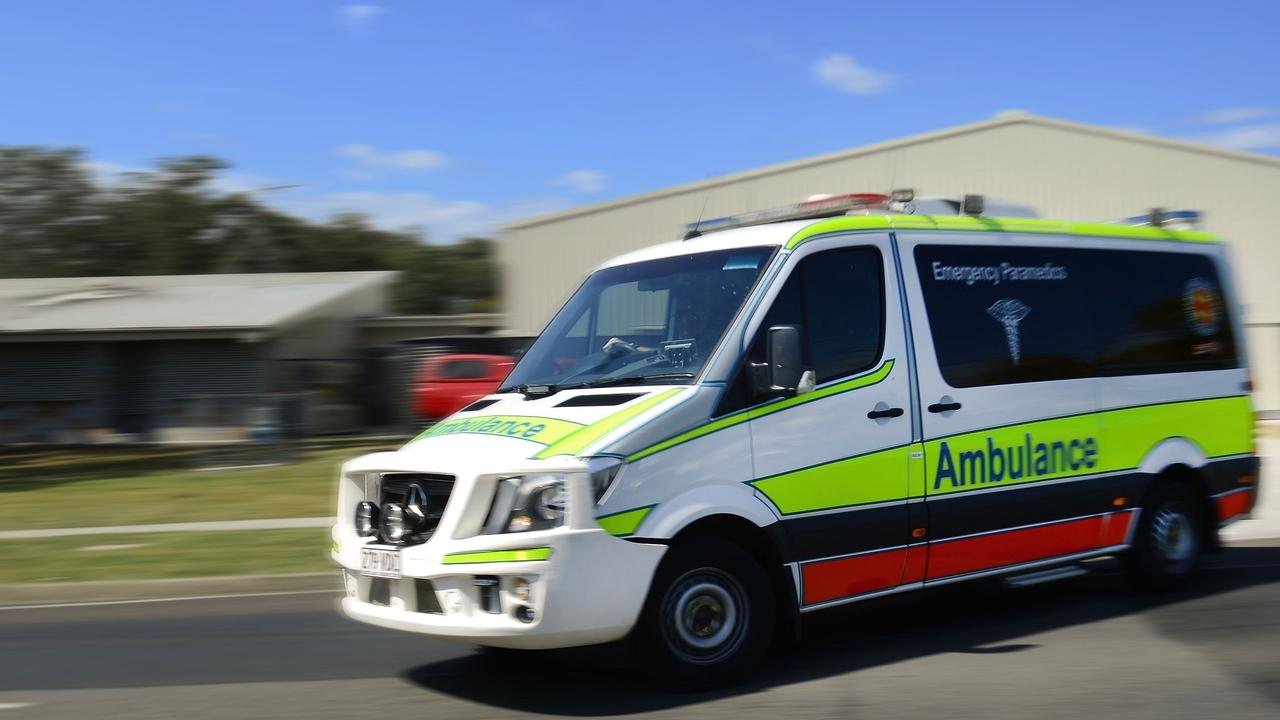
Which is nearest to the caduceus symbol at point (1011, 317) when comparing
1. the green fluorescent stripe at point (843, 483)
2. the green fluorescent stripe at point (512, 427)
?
the green fluorescent stripe at point (843, 483)

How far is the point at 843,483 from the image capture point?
6176 millimetres

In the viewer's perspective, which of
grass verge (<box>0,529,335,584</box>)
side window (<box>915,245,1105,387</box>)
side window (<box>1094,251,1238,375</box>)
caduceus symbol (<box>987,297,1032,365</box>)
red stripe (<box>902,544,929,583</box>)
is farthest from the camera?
grass verge (<box>0,529,335,584</box>)

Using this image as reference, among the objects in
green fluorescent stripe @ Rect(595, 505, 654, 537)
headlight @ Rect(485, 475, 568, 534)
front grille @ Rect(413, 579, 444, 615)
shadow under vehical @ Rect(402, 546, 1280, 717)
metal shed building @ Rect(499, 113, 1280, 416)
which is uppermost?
metal shed building @ Rect(499, 113, 1280, 416)

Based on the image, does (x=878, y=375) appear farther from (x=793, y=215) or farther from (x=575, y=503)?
(x=575, y=503)

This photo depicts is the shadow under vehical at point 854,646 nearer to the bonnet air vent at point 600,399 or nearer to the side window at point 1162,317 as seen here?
the bonnet air vent at point 600,399

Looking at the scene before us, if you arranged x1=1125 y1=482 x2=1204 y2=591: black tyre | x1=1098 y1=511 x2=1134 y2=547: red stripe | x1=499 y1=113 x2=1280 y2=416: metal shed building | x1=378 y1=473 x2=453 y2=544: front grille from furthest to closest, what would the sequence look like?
x1=499 y1=113 x2=1280 y2=416: metal shed building → x1=1125 y1=482 x2=1204 y2=591: black tyre → x1=1098 y1=511 x2=1134 y2=547: red stripe → x1=378 y1=473 x2=453 y2=544: front grille

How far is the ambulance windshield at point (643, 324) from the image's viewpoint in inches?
240

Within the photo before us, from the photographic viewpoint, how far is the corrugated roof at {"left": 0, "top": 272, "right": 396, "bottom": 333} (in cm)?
2504

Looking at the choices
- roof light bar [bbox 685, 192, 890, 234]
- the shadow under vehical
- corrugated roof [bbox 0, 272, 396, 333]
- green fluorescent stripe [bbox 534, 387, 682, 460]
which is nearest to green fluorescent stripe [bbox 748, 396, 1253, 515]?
green fluorescent stripe [bbox 534, 387, 682, 460]

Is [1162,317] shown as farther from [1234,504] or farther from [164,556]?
[164,556]

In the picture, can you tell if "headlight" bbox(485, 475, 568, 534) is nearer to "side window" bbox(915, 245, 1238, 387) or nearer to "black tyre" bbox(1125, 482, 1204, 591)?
"side window" bbox(915, 245, 1238, 387)

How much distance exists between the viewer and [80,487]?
17.8 metres

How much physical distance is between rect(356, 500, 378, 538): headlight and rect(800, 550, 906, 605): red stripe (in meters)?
2.14

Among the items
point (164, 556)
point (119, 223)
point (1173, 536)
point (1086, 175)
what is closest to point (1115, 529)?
point (1173, 536)
